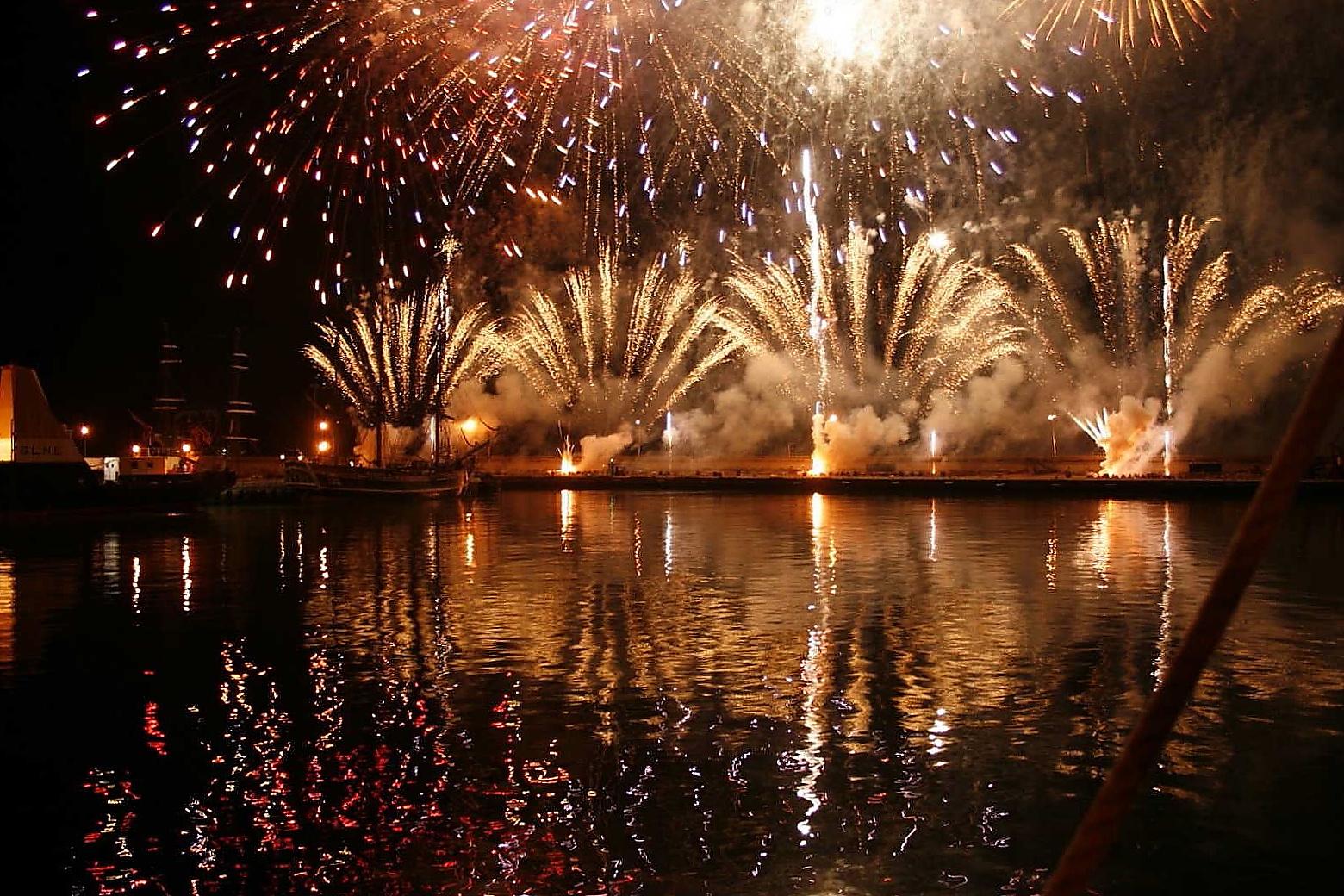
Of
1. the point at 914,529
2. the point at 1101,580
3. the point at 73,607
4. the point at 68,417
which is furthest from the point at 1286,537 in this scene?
the point at 68,417

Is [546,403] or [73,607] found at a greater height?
[546,403]

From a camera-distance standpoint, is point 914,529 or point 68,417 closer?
point 914,529

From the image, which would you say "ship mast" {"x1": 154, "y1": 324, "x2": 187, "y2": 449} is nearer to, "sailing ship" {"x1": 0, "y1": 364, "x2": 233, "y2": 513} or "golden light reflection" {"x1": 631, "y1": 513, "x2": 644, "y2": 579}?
"sailing ship" {"x1": 0, "y1": 364, "x2": 233, "y2": 513}

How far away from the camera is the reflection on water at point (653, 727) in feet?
25.2

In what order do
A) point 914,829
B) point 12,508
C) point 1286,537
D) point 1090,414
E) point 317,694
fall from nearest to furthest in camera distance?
point 914,829 → point 317,694 → point 1286,537 → point 12,508 → point 1090,414

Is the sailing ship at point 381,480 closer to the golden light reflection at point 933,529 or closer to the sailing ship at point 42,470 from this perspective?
the sailing ship at point 42,470

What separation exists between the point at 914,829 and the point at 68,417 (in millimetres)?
66505

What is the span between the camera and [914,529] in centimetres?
3456

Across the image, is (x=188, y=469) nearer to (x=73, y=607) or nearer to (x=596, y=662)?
(x=73, y=607)

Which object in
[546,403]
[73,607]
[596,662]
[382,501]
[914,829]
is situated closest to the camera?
[914,829]

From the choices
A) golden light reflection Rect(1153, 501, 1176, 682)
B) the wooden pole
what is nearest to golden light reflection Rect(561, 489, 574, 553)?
golden light reflection Rect(1153, 501, 1176, 682)

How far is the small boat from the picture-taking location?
5872 cm

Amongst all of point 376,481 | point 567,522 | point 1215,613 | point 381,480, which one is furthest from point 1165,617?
point 376,481

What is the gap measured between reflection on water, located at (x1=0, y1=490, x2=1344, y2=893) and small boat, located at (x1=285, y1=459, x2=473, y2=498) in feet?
116
